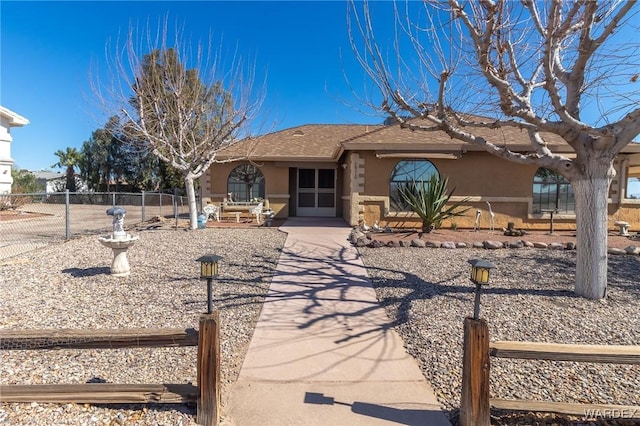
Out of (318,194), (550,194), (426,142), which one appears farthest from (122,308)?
(550,194)

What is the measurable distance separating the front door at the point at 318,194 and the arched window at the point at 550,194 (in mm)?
7942

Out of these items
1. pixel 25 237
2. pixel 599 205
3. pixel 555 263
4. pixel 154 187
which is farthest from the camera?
pixel 154 187

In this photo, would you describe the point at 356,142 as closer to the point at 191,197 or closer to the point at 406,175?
the point at 406,175

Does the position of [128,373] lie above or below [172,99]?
below

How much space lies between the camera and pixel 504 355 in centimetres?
228

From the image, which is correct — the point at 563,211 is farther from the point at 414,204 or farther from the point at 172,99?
the point at 172,99

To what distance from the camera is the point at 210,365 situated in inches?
90.4

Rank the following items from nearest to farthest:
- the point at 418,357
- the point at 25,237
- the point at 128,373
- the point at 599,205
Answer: the point at 128,373, the point at 418,357, the point at 599,205, the point at 25,237

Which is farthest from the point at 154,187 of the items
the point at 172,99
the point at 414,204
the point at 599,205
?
the point at 599,205

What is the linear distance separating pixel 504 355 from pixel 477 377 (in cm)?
25

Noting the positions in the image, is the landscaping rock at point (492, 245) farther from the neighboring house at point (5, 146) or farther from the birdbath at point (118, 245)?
the neighboring house at point (5, 146)

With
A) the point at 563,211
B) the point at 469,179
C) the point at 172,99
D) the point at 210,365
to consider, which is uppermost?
the point at 172,99

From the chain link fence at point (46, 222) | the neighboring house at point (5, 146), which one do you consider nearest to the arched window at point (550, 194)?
the chain link fence at point (46, 222)

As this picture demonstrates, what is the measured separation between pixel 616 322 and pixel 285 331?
13.2 ft
